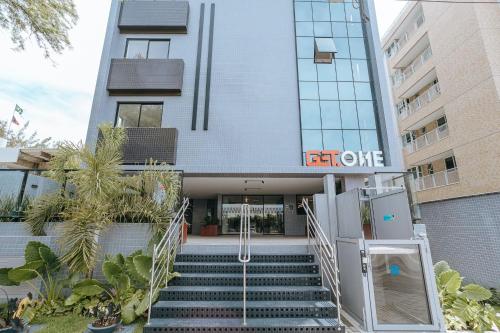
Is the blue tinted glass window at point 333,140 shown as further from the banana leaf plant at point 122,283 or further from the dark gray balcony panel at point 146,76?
the banana leaf plant at point 122,283

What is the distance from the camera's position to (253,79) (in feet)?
30.2

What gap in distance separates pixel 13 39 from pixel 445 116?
19545mm

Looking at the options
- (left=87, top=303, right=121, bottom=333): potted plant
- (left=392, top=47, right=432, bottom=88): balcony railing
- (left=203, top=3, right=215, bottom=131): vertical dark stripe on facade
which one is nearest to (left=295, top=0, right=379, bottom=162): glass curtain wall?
(left=203, top=3, right=215, bottom=131): vertical dark stripe on facade

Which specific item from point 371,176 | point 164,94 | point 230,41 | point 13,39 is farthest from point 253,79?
point 13,39

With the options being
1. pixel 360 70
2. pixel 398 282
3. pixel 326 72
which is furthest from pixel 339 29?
pixel 398 282

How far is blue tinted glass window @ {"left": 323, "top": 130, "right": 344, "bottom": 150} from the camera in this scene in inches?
342

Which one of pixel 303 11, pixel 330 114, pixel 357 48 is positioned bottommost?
pixel 330 114

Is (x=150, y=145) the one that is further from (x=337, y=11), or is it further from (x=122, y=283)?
(x=337, y=11)

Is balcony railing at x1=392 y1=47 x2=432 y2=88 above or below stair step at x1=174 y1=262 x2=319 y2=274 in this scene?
above

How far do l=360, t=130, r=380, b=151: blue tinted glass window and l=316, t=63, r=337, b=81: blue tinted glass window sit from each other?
101 inches

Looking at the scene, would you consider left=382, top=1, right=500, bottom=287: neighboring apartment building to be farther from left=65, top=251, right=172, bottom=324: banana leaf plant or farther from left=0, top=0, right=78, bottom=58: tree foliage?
left=0, top=0, right=78, bottom=58: tree foliage

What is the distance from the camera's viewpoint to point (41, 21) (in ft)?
22.4

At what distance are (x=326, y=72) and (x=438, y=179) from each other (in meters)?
10.1

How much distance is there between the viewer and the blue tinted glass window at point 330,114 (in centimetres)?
897
